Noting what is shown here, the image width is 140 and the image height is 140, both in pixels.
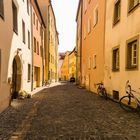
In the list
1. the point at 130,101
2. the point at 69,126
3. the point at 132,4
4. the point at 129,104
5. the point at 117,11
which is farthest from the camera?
the point at 117,11

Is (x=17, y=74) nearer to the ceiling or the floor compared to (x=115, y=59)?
nearer to the floor

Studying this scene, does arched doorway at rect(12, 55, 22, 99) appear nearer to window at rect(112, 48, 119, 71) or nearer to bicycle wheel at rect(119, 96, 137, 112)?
window at rect(112, 48, 119, 71)

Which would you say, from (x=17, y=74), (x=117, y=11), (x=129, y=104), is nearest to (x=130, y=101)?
(x=129, y=104)

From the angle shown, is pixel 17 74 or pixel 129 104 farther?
pixel 17 74

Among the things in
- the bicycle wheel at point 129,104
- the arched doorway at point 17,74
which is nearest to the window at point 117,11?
the bicycle wheel at point 129,104

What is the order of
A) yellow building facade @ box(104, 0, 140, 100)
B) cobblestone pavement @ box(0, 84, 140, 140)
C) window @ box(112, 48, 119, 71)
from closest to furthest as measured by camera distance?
cobblestone pavement @ box(0, 84, 140, 140) → yellow building facade @ box(104, 0, 140, 100) → window @ box(112, 48, 119, 71)

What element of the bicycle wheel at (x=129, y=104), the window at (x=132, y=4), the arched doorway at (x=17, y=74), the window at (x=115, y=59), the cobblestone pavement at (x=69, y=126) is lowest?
the cobblestone pavement at (x=69, y=126)

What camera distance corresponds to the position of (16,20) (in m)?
14.4

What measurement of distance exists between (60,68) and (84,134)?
288 ft

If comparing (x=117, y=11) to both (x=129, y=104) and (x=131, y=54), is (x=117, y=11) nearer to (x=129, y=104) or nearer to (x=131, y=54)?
(x=131, y=54)

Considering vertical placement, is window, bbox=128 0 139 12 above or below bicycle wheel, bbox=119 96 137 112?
above

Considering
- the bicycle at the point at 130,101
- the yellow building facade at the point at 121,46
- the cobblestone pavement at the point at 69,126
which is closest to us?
the cobblestone pavement at the point at 69,126

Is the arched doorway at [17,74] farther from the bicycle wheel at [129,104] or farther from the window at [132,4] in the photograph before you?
the window at [132,4]

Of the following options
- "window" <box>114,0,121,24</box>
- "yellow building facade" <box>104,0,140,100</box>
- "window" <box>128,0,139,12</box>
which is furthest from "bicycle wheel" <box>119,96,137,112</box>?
"window" <box>114,0,121,24</box>
